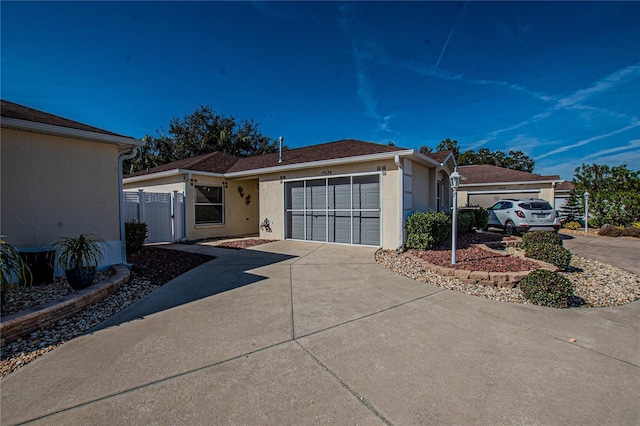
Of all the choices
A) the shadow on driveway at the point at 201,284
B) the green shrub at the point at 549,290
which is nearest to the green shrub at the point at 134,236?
the shadow on driveway at the point at 201,284

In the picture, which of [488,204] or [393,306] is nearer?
[393,306]

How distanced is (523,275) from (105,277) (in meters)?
7.52

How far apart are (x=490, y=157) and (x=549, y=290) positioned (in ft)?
141

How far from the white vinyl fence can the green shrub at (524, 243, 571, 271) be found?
11.3m

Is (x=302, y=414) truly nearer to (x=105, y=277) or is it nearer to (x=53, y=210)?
(x=105, y=277)

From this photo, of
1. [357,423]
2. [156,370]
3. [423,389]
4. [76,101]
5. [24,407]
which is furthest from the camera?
[76,101]

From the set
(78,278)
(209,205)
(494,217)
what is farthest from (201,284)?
A: (494,217)

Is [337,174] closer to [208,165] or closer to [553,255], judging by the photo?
[553,255]

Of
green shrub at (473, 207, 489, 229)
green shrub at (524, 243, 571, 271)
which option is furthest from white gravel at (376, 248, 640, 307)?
green shrub at (473, 207, 489, 229)

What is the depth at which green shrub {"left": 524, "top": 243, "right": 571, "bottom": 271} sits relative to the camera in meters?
6.08

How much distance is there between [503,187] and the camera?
16250 mm

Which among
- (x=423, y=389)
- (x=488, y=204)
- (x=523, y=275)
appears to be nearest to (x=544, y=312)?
(x=523, y=275)

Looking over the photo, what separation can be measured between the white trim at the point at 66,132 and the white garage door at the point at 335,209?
5489 millimetres

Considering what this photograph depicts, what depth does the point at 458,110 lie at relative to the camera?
13219mm
